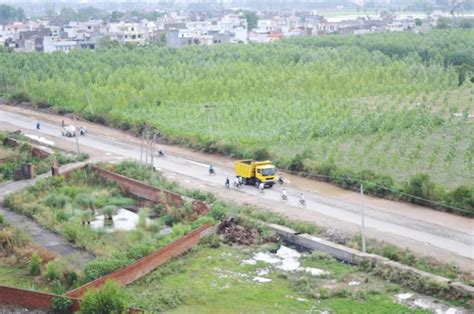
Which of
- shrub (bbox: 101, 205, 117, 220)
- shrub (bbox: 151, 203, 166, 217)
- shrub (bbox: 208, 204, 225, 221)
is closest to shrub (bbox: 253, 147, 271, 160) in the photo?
shrub (bbox: 151, 203, 166, 217)

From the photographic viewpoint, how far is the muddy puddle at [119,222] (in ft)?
74.6

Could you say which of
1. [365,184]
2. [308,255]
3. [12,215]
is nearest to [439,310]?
[308,255]

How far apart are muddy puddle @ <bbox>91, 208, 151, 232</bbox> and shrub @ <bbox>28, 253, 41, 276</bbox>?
3.53m

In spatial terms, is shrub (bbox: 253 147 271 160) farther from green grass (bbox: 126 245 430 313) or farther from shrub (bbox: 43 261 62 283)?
shrub (bbox: 43 261 62 283)

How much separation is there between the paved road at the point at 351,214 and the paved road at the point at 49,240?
551 cm

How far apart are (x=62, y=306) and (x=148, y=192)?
921 centimetres

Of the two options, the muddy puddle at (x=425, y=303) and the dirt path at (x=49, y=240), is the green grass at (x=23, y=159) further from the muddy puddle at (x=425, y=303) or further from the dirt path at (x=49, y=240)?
the muddy puddle at (x=425, y=303)

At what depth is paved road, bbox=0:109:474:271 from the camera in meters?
19.7

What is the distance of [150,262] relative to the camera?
1864 cm

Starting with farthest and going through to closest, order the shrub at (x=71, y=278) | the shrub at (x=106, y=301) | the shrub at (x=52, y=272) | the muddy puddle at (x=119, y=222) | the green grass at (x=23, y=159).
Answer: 1. the green grass at (x=23, y=159)
2. the muddy puddle at (x=119, y=222)
3. the shrub at (x=52, y=272)
4. the shrub at (x=71, y=278)
5. the shrub at (x=106, y=301)

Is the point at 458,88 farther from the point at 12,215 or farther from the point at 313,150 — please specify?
the point at 12,215

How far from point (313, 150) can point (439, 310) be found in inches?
558

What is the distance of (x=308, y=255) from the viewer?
63.4ft

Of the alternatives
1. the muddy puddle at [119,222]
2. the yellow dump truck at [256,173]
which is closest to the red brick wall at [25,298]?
the muddy puddle at [119,222]
